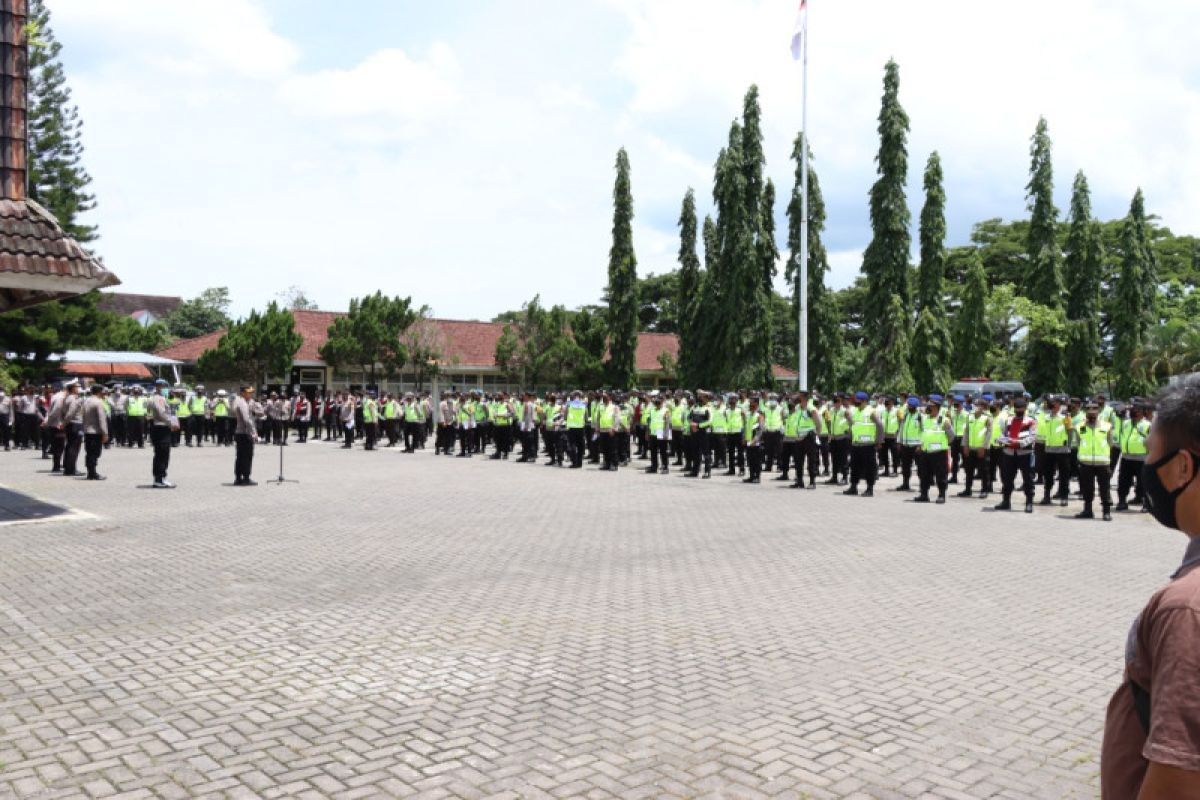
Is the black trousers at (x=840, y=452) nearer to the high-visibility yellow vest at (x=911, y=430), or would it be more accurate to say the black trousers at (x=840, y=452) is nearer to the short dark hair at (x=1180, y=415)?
the high-visibility yellow vest at (x=911, y=430)

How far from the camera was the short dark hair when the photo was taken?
79.2 inches

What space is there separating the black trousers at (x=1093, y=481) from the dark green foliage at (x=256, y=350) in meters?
32.3

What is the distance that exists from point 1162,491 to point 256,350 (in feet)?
132

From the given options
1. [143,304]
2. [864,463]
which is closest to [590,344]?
[864,463]

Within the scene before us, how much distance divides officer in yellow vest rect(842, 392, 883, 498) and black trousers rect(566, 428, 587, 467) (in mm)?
7840

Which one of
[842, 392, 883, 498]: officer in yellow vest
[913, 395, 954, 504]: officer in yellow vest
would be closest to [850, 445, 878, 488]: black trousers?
[842, 392, 883, 498]: officer in yellow vest

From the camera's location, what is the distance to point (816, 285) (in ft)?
142

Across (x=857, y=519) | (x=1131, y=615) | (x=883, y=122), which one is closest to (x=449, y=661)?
(x=1131, y=615)

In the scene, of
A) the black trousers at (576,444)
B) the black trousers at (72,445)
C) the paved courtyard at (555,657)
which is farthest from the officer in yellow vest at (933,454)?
the black trousers at (72,445)

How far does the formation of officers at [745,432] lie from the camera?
52.0ft

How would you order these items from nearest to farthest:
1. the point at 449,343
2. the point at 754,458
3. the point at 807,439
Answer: the point at 807,439
the point at 754,458
the point at 449,343

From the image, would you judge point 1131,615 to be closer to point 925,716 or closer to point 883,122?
point 925,716

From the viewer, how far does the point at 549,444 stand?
→ 80.9 feet

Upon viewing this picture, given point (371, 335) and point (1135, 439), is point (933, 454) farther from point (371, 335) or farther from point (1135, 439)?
point (371, 335)
